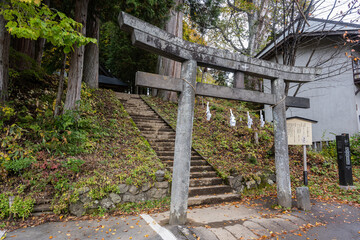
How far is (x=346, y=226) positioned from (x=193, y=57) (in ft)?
14.5

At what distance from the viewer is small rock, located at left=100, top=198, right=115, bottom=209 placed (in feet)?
14.3

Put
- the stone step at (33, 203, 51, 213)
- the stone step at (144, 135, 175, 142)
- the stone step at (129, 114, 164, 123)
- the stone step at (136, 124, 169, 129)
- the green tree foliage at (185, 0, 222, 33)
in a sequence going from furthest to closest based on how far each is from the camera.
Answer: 1. the green tree foliage at (185, 0, 222, 33)
2. the stone step at (129, 114, 164, 123)
3. the stone step at (136, 124, 169, 129)
4. the stone step at (144, 135, 175, 142)
5. the stone step at (33, 203, 51, 213)

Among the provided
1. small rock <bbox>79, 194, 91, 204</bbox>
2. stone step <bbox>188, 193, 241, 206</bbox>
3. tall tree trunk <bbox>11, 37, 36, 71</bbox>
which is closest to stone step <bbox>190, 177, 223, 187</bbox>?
stone step <bbox>188, 193, 241, 206</bbox>

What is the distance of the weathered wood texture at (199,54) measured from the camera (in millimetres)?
3271

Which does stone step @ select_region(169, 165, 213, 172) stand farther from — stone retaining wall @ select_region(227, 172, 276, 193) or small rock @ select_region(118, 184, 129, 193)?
small rock @ select_region(118, 184, 129, 193)

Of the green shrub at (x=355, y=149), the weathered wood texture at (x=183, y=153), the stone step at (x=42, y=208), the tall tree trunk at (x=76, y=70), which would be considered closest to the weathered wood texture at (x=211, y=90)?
the weathered wood texture at (x=183, y=153)

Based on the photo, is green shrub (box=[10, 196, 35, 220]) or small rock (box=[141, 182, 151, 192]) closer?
green shrub (box=[10, 196, 35, 220])

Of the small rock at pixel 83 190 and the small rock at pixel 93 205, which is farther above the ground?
the small rock at pixel 83 190

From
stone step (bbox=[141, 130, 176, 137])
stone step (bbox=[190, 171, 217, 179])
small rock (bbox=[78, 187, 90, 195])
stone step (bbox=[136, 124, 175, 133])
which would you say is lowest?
small rock (bbox=[78, 187, 90, 195])

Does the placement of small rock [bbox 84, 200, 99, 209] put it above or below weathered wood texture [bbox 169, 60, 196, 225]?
below

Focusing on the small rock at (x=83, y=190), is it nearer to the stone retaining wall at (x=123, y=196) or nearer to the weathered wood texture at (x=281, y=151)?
the stone retaining wall at (x=123, y=196)

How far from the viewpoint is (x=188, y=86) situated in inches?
150

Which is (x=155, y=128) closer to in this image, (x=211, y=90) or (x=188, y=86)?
(x=211, y=90)

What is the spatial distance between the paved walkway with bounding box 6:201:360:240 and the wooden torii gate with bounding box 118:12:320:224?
14.7 inches
